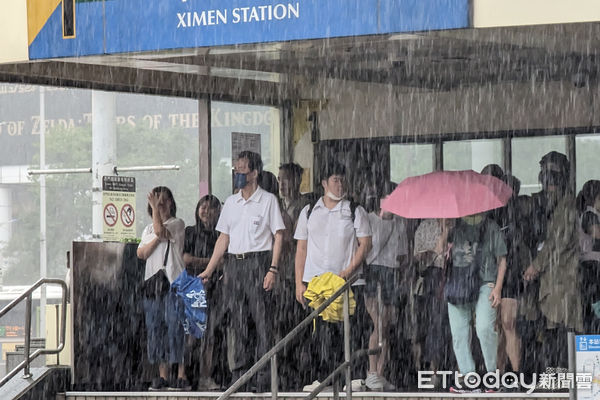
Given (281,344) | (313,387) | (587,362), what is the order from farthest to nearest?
(313,387) < (281,344) < (587,362)

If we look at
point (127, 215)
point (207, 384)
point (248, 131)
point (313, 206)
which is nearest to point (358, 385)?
point (207, 384)

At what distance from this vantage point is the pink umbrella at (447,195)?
1041 centimetres

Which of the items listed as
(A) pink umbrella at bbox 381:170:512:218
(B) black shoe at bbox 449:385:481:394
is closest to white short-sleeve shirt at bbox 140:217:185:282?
(A) pink umbrella at bbox 381:170:512:218

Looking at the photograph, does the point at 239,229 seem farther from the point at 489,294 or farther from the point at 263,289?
the point at 489,294

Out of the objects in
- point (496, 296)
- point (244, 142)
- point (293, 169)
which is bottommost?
point (496, 296)

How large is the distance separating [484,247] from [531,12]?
76.7 inches

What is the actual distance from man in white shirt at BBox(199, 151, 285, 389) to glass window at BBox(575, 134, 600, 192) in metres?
4.77

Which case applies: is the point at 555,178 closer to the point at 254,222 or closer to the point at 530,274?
the point at 530,274

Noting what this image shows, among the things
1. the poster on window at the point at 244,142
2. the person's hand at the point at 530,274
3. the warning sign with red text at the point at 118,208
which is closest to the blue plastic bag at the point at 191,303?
the person's hand at the point at 530,274

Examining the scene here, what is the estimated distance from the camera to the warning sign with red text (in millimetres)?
17953

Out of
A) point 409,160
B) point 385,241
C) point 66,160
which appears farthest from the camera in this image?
point 66,160

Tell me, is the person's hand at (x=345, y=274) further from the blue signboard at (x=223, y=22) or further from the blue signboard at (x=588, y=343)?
the blue signboard at (x=588, y=343)

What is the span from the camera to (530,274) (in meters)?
10.5

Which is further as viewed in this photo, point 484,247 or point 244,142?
point 244,142
